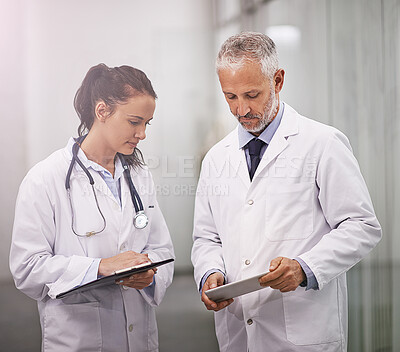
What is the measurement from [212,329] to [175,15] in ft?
4.74

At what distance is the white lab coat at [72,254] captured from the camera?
79.1 inches

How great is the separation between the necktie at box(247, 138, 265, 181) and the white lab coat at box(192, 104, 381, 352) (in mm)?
35

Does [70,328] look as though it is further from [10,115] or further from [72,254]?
Answer: [10,115]

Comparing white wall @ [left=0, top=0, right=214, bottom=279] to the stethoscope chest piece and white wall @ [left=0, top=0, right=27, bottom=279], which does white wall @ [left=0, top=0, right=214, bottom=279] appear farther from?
the stethoscope chest piece

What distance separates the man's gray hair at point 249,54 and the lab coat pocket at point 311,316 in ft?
2.89

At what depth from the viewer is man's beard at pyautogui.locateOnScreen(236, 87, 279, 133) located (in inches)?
81.4

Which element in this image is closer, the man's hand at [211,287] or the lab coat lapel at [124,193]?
the man's hand at [211,287]

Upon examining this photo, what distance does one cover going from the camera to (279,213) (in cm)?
204

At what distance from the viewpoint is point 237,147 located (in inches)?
86.3

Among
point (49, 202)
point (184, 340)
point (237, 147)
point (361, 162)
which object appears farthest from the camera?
point (361, 162)

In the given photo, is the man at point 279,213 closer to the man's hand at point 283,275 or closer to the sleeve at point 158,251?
the man's hand at point 283,275

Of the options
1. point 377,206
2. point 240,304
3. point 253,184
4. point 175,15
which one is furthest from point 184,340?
point 175,15

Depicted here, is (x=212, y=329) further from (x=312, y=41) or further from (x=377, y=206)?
(x=312, y=41)

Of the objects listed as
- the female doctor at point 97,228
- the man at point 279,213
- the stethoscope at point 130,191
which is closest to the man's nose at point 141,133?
the female doctor at point 97,228
